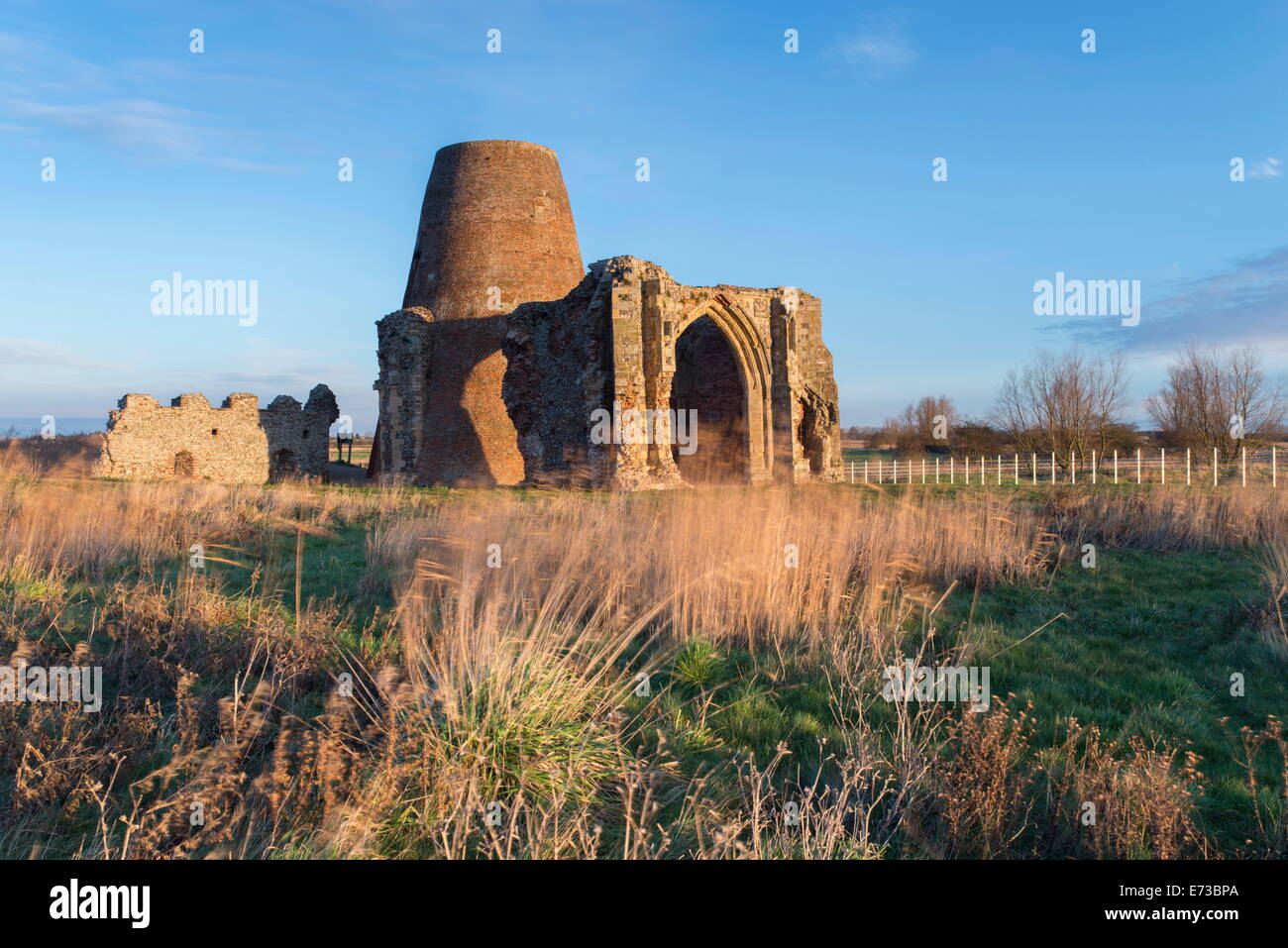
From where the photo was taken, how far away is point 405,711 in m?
3.73

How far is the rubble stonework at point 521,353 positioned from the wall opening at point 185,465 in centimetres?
710

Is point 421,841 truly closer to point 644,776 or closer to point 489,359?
point 644,776

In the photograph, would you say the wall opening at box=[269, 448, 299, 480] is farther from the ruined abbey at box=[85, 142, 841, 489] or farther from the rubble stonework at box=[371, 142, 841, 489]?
the rubble stonework at box=[371, 142, 841, 489]

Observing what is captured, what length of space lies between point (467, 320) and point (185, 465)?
11.8 m

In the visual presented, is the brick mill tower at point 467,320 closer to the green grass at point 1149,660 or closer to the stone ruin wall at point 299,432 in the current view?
the stone ruin wall at point 299,432

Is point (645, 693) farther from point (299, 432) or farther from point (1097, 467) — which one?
point (1097, 467)

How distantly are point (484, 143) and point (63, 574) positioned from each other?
22.2 metres

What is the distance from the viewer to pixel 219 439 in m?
29.2

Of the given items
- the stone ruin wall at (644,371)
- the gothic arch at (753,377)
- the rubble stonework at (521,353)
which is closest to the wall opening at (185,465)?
the rubble stonework at (521,353)

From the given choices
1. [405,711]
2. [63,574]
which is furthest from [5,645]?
[405,711]

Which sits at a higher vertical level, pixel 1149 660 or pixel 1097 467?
pixel 1097 467

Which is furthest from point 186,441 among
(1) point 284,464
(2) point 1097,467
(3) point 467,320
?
(2) point 1097,467

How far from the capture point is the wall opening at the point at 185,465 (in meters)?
28.4

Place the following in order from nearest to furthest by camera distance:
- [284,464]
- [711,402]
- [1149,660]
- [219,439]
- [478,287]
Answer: [1149,660] < [478,287] < [711,402] < [219,439] < [284,464]
